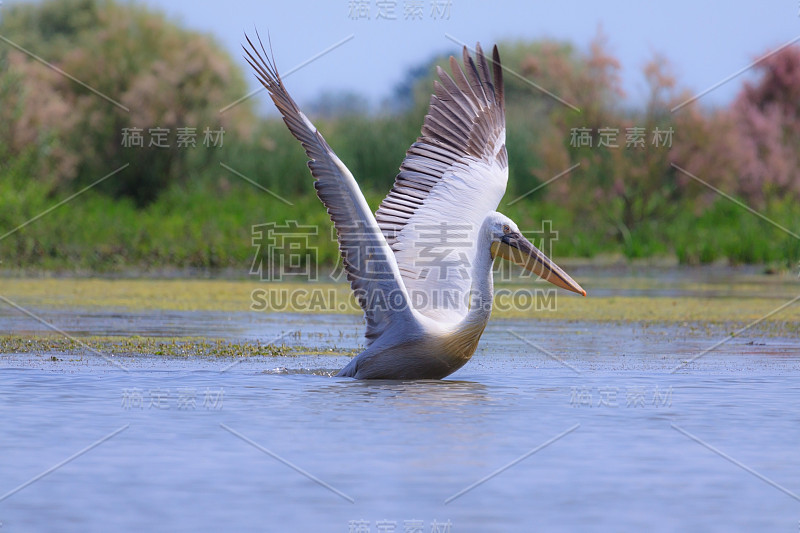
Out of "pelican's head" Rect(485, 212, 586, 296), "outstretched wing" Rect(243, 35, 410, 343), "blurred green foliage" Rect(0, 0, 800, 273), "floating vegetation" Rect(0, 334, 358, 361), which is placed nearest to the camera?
"outstretched wing" Rect(243, 35, 410, 343)

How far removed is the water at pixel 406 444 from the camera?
13.7ft

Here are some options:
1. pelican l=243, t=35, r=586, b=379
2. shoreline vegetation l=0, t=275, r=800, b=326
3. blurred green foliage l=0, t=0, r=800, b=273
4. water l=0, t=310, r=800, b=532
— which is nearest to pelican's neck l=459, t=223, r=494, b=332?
pelican l=243, t=35, r=586, b=379

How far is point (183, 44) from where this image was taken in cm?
2277

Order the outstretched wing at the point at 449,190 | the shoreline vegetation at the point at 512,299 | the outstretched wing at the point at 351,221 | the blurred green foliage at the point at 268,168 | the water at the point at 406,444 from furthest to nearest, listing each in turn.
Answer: the blurred green foliage at the point at 268,168 < the shoreline vegetation at the point at 512,299 < the outstretched wing at the point at 449,190 < the outstretched wing at the point at 351,221 < the water at the point at 406,444

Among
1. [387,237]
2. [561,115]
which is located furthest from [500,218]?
[561,115]

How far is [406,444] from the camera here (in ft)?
17.4

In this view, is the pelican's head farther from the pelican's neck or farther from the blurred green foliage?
the blurred green foliage

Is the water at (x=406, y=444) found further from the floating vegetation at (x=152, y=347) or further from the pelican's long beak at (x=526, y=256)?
the pelican's long beak at (x=526, y=256)

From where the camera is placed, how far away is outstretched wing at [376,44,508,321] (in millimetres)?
7297

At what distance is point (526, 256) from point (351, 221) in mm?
1256

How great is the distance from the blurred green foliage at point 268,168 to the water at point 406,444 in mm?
7544

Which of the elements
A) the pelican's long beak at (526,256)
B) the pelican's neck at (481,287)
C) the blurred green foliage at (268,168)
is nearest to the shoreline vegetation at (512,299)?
the blurred green foliage at (268,168)

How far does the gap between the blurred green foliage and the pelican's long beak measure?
7.84m

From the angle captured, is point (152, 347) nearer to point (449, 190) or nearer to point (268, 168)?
point (449, 190)
